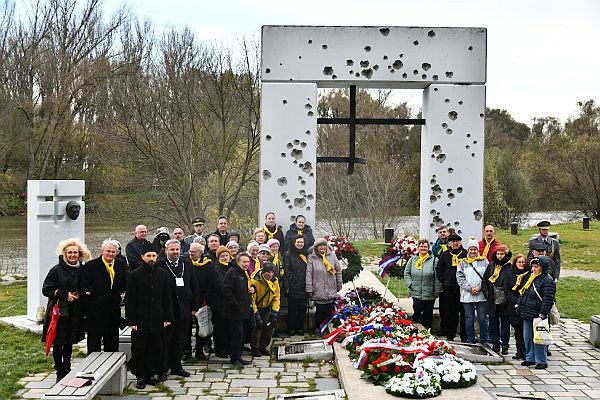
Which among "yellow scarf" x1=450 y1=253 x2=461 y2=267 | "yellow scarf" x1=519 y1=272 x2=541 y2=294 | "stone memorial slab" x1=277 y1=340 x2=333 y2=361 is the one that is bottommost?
"stone memorial slab" x1=277 y1=340 x2=333 y2=361

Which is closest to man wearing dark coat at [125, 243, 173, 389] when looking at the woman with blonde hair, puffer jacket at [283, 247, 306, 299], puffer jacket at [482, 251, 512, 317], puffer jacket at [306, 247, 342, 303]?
the woman with blonde hair

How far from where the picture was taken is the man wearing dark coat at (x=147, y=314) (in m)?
6.77

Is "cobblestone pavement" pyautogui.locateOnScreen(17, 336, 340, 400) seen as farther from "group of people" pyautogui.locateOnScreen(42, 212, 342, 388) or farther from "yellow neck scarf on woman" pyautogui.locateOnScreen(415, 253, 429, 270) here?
"yellow neck scarf on woman" pyautogui.locateOnScreen(415, 253, 429, 270)

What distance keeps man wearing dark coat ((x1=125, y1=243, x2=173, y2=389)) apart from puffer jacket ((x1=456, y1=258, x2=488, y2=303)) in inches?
142

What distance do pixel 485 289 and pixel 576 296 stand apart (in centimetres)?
523

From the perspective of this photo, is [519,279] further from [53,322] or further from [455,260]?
[53,322]

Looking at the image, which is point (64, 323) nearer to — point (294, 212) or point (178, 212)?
point (294, 212)

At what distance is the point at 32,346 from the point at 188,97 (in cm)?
1005

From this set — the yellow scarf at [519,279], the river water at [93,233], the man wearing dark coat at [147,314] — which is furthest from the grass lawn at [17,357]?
the river water at [93,233]

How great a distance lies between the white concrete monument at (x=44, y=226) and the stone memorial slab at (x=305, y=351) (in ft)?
12.2

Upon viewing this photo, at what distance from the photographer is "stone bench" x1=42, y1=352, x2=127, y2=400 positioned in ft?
18.5

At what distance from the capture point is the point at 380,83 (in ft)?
32.2

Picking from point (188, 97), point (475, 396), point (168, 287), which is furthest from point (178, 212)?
point (475, 396)

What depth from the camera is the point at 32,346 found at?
8547 millimetres
